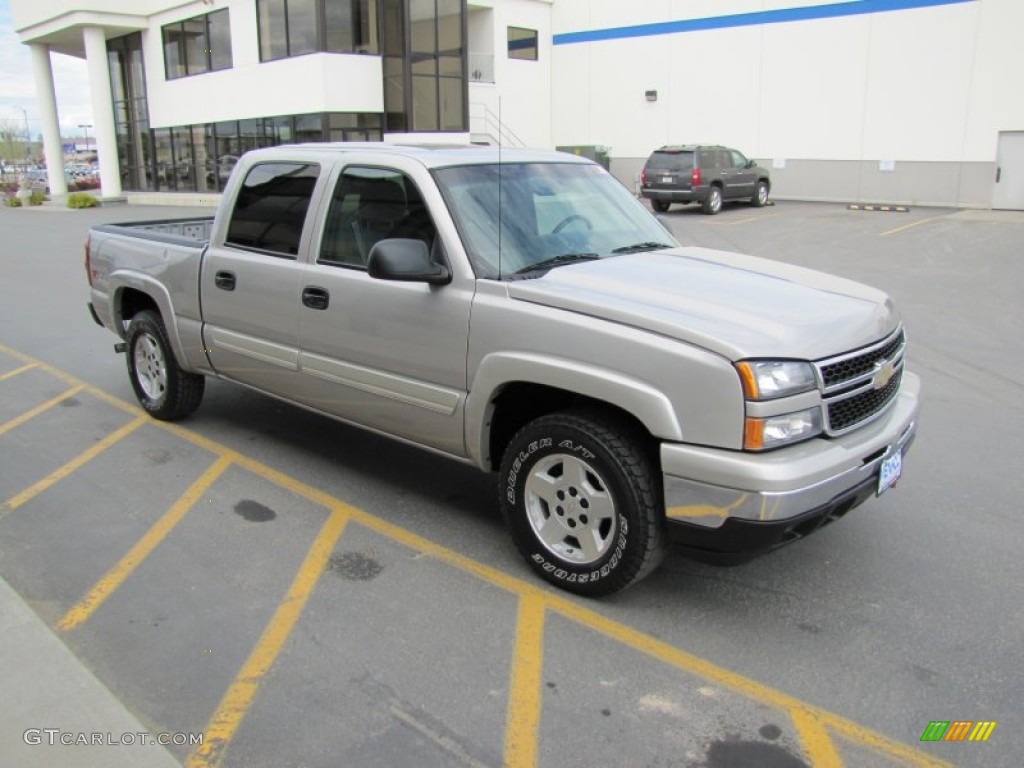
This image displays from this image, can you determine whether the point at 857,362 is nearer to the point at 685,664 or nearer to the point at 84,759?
the point at 685,664

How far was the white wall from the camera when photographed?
2384 cm

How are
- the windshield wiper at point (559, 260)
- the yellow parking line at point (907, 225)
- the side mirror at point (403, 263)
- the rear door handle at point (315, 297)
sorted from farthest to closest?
the yellow parking line at point (907, 225) < the rear door handle at point (315, 297) < the windshield wiper at point (559, 260) < the side mirror at point (403, 263)

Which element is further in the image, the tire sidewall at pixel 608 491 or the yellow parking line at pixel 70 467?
the yellow parking line at pixel 70 467

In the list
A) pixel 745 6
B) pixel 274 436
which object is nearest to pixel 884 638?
pixel 274 436

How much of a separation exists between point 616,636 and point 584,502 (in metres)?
0.56

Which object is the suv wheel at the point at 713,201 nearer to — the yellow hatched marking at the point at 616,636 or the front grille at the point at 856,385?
the yellow hatched marking at the point at 616,636

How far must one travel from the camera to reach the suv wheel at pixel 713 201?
78.5 ft

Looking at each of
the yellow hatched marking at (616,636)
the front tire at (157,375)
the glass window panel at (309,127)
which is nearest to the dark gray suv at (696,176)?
the glass window panel at (309,127)

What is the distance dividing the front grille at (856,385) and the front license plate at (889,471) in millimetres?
199

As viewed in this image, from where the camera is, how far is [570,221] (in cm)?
450

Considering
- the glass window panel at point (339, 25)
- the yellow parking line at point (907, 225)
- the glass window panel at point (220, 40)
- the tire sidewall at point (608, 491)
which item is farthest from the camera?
the glass window panel at point (220, 40)

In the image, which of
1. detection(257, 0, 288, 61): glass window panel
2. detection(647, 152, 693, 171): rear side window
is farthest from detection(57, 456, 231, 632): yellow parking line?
detection(257, 0, 288, 61): glass window panel

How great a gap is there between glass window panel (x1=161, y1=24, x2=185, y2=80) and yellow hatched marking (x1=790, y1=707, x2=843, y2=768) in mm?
34757

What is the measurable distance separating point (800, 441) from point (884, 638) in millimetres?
938
